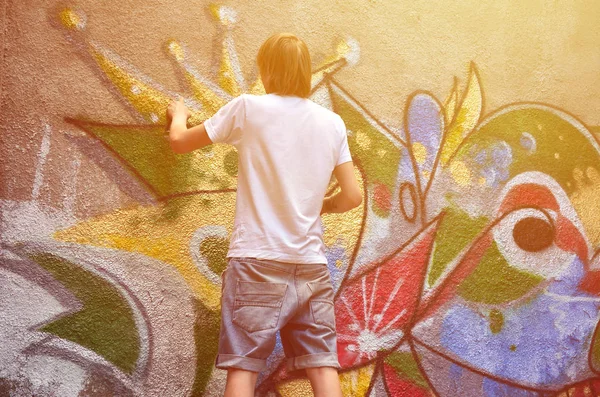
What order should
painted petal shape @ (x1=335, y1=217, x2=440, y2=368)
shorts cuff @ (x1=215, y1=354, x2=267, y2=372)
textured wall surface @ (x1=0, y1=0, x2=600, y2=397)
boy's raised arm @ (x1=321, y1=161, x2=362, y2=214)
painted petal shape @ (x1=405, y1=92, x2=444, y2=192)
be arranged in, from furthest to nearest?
painted petal shape @ (x1=405, y1=92, x2=444, y2=192), painted petal shape @ (x1=335, y1=217, x2=440, y2=368), textured wall surface @ (x1=0, y1=0, x2=600, y2=397), boy's raised arm @ (x1=321, y1=161, x2=362, y2=214), shorts cuff @ (x1=215, y1=354, x2=267, y2=372)

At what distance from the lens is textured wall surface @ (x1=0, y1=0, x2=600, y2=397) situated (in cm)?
245

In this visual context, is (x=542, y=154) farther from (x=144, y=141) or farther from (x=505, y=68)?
(x=144, y=141)

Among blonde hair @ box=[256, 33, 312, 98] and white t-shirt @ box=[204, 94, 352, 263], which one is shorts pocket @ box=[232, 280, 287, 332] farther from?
blonde hair @ box=[256, 33, 312, 98]

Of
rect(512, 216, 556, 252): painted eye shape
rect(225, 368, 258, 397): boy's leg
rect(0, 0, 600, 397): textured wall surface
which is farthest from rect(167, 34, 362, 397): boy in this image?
rect(512, 216, 556, 252): painted eye shape

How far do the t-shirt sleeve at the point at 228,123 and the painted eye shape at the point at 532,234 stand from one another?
69.9 inches

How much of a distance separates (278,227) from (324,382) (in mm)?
555

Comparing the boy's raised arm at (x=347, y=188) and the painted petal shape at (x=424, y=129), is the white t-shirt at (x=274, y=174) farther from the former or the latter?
the painted petal shape at (x=424, y=129)

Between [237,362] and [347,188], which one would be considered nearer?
[237,362]

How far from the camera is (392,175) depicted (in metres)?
2.98

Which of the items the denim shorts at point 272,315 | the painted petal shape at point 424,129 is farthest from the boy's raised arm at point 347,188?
the painted petal shape at point 424,129

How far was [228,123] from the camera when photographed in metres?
2.07

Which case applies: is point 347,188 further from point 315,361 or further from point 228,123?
point 315,361

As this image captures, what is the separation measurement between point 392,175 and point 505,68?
3.04ft

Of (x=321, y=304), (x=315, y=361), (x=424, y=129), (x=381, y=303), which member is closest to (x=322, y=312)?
(x=321, y=304)
